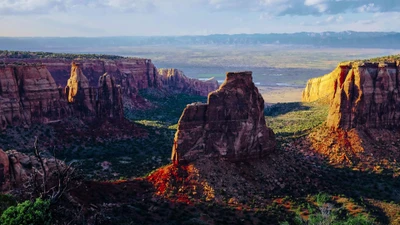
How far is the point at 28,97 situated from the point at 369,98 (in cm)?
5211

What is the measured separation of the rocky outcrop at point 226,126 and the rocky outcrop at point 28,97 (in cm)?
3451

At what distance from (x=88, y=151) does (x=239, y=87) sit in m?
32.4

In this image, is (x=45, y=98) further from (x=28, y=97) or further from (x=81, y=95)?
(x=81, y=95)

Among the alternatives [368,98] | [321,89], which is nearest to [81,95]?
[368,98]

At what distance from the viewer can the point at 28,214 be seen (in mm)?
22406

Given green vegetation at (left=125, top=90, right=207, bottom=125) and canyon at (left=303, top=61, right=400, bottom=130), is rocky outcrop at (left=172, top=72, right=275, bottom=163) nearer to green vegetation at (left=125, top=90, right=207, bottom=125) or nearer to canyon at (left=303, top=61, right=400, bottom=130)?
canyon at (left=303, top=61, right=400, bottom=130)

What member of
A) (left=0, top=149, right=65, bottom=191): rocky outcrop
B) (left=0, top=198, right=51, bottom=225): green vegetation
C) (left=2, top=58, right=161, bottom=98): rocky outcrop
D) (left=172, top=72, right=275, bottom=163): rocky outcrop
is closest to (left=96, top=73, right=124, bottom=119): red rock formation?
(left=2, top=58, right=161, bottom=98): rocky outcrop

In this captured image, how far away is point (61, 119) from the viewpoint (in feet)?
257

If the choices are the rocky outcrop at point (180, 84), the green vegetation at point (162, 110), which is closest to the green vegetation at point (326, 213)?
the green vegetation at point (162, 110)

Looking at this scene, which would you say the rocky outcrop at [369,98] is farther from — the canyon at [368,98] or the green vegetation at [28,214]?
the green vegetation at [28,214]

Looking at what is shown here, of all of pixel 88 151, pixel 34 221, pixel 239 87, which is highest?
pixel 239 87

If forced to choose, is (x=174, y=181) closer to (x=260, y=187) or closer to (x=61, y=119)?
(x=260, y=187)

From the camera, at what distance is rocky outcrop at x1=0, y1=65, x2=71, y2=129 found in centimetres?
7056

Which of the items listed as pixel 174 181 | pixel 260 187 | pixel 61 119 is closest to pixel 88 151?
pixel 61 119
